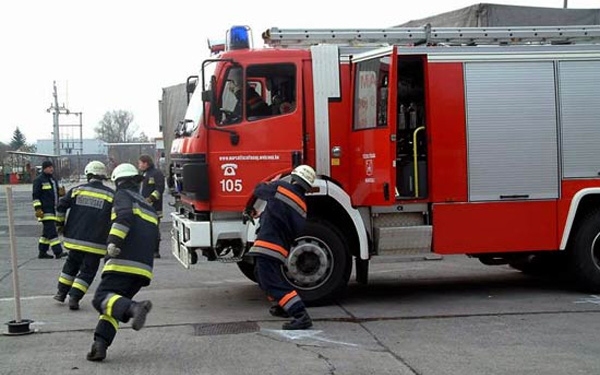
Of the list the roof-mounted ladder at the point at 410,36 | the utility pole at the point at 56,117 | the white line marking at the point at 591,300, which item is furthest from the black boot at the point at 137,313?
the utility pole at the point at 56,117

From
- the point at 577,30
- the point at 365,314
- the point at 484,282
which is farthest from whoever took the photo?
the point at 484,282

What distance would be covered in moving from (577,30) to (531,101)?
56.7 inches

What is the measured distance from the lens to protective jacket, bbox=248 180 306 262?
23.8 ft

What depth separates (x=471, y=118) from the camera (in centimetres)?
859

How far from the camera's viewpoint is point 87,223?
8203 mm

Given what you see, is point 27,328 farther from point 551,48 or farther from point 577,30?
point 577,30

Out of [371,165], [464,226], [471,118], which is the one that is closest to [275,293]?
[371,165]

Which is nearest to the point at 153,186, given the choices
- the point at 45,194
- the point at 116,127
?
the point at 45,194

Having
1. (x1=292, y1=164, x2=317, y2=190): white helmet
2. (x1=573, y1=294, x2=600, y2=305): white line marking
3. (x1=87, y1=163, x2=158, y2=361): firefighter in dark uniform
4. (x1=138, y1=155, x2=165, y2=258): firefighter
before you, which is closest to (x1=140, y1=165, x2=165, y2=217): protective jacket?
(x1=138, y1=155, x2=165, y2=258): firefighter

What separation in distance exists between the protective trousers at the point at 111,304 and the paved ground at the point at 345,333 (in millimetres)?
264

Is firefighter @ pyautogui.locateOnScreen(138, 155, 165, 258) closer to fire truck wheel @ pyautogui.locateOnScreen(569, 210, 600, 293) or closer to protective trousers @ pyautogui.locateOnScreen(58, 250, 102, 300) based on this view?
protective trousers @ pyautogui.locateOnScreen(58, 250, 102, 300)

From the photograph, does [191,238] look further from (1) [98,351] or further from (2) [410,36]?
(2) [410,36]

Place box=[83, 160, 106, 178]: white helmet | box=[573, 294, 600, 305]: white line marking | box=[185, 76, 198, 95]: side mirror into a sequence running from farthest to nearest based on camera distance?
1. box=[185, 76, 198, 95]: side mirror
2. box=[573, 294, 600, 305]: white line marking
3. box=[83, 160, 106, 178]: white helmet

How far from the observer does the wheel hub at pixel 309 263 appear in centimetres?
827
